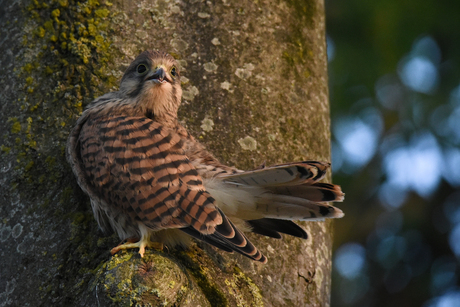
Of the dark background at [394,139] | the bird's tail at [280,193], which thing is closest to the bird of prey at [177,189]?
the bird's tail at [280,193]

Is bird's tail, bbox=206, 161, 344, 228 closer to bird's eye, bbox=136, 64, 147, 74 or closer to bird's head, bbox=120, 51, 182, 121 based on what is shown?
bird's head, bbox=120, 51, 182, 121

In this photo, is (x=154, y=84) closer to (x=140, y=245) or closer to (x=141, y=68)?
(x=141, y=68)

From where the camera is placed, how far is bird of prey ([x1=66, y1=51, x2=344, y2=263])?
2156 mm

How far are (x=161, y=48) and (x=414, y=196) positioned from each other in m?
3.20

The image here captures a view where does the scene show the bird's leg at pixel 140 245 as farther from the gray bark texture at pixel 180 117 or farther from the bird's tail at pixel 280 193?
the bird's tail at pixel 280 193

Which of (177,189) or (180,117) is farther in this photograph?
(180,117)

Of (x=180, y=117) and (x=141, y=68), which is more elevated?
(x=141, y=68)

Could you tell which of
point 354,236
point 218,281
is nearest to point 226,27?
point 218,281

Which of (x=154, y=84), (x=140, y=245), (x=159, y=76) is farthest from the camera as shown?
(x=154, y=84)

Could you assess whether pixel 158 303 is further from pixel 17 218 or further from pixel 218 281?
pixel 17 218

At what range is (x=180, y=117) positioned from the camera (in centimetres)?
259

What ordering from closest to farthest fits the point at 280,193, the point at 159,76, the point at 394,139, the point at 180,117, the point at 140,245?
the point at 140,245 → the point at 280,193 → the point at 180,117 → the point at 159,76 → the point at 394,139

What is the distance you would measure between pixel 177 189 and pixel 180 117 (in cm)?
46

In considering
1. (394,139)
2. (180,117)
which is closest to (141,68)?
(180,117)
